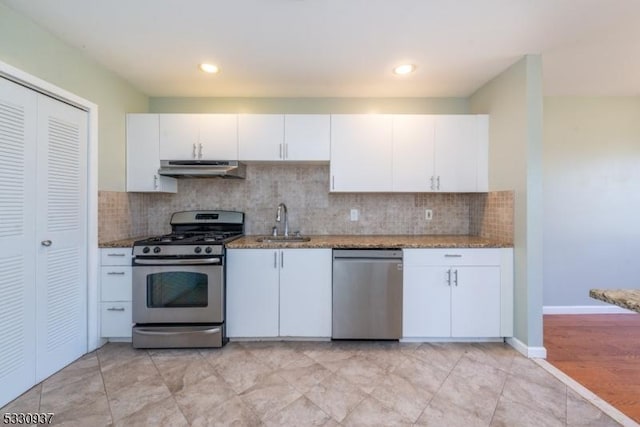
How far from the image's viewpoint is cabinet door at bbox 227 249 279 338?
2578mm

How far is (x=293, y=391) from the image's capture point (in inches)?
77.0

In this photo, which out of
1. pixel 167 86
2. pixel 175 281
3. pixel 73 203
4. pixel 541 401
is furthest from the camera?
pixel 167 86

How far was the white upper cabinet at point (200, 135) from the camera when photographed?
9.43ft

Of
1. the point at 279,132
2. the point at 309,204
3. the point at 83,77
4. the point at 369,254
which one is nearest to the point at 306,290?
the point at 369,254

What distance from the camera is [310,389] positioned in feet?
6.48

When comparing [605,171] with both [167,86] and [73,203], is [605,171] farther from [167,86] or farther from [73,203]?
[73,203]

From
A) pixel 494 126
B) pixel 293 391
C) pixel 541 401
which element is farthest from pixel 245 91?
pixel 541 401

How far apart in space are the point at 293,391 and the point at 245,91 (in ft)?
8.93

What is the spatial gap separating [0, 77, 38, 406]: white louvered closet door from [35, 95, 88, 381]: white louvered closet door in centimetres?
Answer: 5

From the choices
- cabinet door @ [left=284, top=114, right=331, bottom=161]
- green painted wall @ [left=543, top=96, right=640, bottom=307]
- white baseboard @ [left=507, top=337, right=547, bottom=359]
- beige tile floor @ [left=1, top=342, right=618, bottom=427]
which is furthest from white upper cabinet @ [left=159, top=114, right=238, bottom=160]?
green painted wall @ [left=543, top=96, right=640, bottom=307]

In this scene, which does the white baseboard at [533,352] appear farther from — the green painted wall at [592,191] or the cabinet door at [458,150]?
the cabinet door at [458,150]

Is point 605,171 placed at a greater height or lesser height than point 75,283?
greater

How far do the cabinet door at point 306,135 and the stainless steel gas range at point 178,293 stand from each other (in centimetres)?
110

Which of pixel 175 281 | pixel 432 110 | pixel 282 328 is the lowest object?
pixel 282 328
